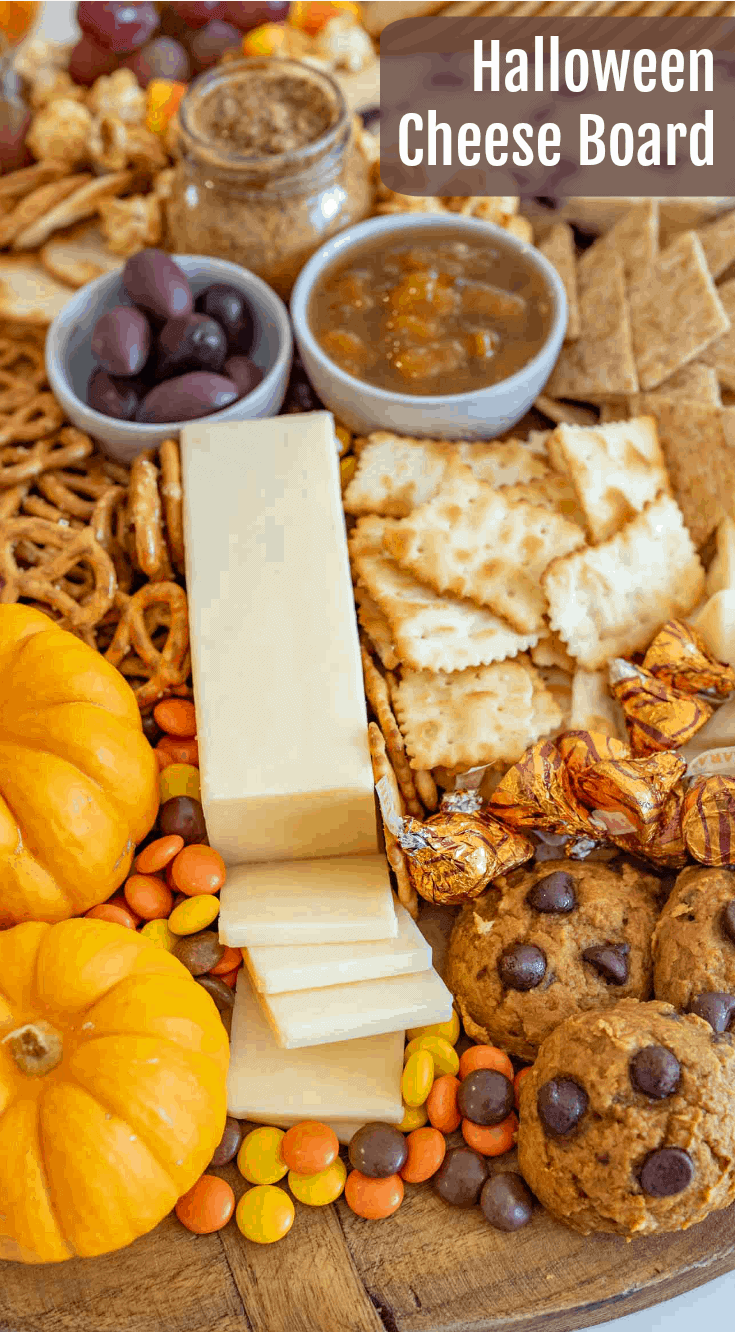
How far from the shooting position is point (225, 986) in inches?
93.7

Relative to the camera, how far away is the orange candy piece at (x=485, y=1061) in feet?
7.36

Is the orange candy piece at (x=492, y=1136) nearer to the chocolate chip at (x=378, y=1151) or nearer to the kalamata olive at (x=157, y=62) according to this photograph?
the chocolate chip at (x=378, y=1151)

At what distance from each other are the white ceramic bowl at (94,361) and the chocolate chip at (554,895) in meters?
1.36

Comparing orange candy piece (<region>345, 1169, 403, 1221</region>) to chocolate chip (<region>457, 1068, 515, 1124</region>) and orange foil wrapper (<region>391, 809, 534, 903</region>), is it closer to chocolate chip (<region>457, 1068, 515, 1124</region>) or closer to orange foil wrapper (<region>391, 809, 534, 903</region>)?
chocolate chip (<region>457, 1068, 515, 1124</region>)

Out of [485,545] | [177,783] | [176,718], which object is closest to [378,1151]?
[177,783]

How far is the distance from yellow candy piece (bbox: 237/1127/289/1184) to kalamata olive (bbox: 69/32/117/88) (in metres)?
3.23

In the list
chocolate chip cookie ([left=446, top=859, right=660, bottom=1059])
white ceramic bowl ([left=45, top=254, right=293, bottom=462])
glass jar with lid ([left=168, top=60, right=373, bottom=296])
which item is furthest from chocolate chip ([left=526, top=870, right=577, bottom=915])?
glass jar with lid ([left=168, top=60, right=373, bottom=296])

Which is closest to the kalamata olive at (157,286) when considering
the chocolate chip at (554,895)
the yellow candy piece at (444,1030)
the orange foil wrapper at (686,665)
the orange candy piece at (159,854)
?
the orange candy piece at (159,854)

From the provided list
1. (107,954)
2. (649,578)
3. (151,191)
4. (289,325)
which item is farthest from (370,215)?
(107,954)

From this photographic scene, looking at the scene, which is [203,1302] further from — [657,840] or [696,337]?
[696,337]

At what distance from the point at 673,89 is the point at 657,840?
2378mm

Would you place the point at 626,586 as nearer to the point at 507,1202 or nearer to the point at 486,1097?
the point at 486,1097

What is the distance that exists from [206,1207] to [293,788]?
2.65 feet

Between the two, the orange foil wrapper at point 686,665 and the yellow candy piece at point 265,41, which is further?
the yellow candy piece at point 265,41
